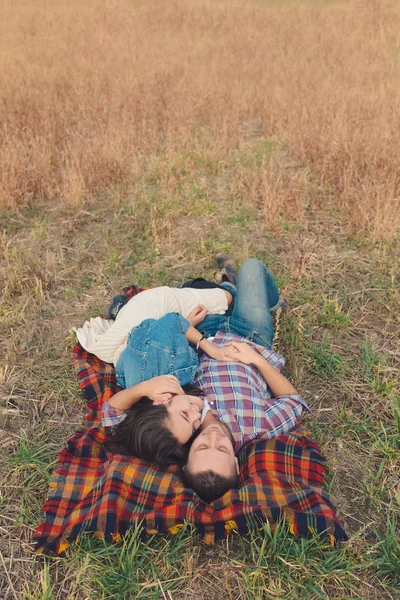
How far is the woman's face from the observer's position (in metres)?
2.72

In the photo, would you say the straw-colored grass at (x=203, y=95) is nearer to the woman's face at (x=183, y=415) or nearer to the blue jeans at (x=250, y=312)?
the blue jeans at (x=250, y=312)

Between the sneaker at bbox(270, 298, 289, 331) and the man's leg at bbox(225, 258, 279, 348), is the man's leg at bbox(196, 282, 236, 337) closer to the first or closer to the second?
the man's leg at bbox(225, 258, 279, 348)

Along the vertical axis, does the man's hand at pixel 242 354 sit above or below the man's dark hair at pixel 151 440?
above

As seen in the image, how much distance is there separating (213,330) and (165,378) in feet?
3.01

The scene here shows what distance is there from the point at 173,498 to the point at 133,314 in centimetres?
140

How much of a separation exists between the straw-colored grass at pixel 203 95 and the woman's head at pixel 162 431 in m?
3.19

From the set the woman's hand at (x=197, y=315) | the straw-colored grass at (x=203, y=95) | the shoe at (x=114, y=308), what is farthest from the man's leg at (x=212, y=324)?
the straw-colored grass at (x=203, y=95)

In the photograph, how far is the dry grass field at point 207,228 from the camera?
2357mm

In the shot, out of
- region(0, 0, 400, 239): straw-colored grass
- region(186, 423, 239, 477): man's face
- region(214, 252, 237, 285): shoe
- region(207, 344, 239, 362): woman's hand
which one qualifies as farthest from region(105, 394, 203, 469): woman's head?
region(0, 0, 400, 239): straw-colored grass

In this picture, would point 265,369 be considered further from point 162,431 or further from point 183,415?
point 162,431

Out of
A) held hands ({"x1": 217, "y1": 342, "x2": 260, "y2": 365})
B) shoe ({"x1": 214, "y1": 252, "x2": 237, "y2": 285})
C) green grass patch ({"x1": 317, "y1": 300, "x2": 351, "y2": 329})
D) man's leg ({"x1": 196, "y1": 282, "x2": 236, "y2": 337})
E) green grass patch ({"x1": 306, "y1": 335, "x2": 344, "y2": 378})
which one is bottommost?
green grass patch ({"x1": 306, "y1": 335, "x2": 344, "y2": 378})

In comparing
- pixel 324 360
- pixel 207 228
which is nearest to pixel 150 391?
pixel 324 360

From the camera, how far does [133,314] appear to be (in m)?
3.44

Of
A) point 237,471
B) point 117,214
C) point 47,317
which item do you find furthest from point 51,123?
point 237,471
